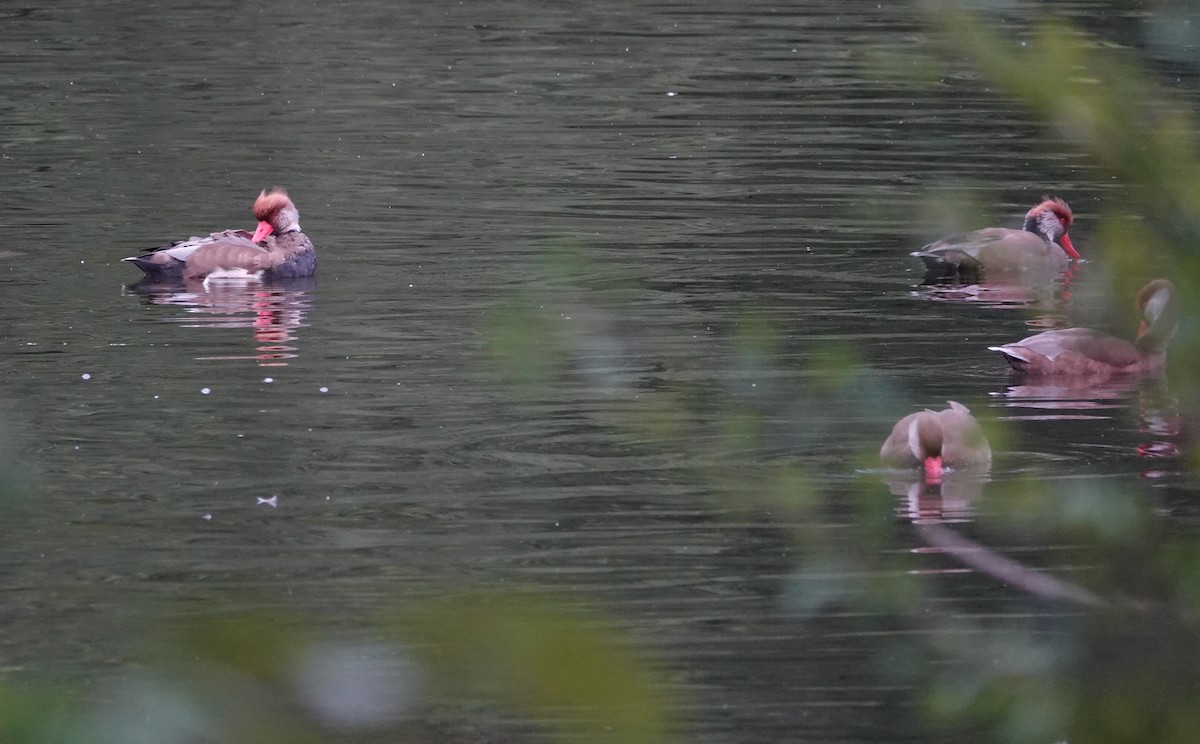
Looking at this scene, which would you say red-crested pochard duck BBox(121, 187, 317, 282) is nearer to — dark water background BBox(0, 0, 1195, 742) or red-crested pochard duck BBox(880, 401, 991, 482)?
dark water background BBox(0, 0, 1195, 742)

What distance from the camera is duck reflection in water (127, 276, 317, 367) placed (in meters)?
10.5

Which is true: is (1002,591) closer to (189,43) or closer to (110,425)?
(110,425)

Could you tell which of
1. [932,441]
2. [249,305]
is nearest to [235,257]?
[249,305]

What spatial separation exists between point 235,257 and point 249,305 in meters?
0.74

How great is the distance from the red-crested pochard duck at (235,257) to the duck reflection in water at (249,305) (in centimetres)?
6

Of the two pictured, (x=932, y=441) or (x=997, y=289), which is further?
(x=997, y=289)

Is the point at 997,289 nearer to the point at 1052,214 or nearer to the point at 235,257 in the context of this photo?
the point at 1052,214

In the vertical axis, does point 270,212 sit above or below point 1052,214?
below

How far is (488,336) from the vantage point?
7.48 feet

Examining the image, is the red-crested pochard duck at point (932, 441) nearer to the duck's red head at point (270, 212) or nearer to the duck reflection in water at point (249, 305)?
the duck reflection in water at point (249, 305)

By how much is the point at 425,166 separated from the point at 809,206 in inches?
134

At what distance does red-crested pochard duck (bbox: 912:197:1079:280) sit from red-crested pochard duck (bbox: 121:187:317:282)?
3.70m

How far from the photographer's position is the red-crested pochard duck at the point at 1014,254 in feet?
39.2

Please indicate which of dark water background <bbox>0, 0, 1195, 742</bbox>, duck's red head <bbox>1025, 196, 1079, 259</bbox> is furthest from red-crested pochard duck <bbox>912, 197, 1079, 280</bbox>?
dark water background <bbox>0, 0, 1195, 742</bbox>
